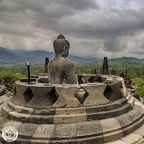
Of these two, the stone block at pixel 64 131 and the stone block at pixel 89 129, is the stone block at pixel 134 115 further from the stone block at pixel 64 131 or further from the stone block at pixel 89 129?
the stone block at pixel 64 131

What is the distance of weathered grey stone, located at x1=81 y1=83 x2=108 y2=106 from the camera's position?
5258mm

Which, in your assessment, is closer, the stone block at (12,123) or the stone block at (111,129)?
the stone block at (111,129)

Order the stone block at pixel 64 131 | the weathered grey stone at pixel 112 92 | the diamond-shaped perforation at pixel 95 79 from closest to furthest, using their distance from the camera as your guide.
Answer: the stone block at pixel 64 131
the weathered grey stone at pixel 112 92
the diamond-shaped perforation at pixel 95 79

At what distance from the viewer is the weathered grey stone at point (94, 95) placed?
526 cm

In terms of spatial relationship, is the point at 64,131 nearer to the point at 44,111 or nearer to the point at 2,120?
the point at 44,111

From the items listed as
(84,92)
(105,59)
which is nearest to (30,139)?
(84,92)

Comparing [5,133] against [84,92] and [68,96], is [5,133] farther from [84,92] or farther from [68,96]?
[84,92]

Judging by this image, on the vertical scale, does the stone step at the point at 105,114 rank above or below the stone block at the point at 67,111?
below

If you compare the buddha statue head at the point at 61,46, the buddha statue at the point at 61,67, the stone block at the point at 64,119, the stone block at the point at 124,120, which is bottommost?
the stone block at the point at 124,120

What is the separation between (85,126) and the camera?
15.8 ft

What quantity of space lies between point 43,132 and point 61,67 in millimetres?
2121

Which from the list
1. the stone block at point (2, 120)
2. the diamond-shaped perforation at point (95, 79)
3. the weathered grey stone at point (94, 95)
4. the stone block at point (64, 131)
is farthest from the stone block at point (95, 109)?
the diamond-shaped perforation at point (95, 79)

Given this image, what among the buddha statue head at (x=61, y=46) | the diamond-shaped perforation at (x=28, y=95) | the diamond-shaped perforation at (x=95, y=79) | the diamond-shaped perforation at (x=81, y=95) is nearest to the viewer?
the diamond-shaped perforation at (x=81, y=95)

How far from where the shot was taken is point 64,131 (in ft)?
15.3
